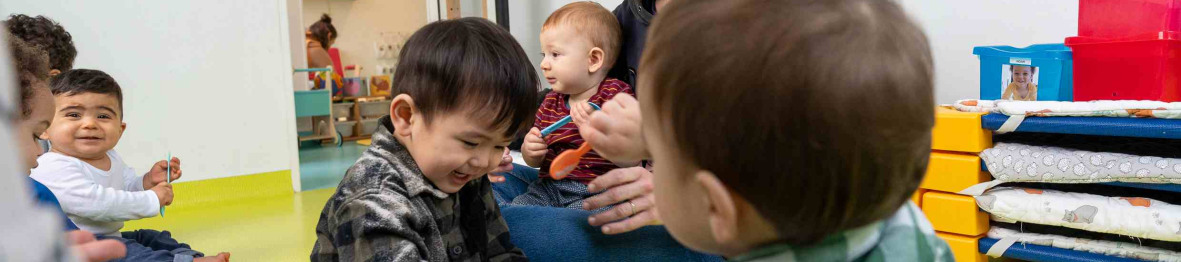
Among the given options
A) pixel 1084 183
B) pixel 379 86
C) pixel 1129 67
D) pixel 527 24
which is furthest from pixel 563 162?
pixel 379 86

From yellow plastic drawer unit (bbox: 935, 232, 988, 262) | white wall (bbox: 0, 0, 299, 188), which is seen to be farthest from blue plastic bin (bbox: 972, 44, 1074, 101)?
white wall (bbox: 0, 0, 299, 188)

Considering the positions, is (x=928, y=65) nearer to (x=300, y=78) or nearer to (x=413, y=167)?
(x=413, y=167)

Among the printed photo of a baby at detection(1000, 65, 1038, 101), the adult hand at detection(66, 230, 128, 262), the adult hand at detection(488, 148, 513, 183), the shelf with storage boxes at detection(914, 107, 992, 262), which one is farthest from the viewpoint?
the printed photo of a baby at detection(1000, 65, 1038, 101)

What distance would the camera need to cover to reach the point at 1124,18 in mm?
1988

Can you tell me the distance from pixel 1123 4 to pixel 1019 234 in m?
0.61

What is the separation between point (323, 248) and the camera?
989mm

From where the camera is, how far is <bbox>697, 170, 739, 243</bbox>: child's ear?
53 centimetres

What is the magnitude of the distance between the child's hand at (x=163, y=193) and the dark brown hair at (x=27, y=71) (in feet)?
1.83

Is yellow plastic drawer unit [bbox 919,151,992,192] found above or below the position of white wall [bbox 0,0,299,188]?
below

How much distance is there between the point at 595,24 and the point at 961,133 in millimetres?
954

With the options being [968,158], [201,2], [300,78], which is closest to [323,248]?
[968,158]

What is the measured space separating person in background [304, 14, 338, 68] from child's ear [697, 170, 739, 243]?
6.02 m

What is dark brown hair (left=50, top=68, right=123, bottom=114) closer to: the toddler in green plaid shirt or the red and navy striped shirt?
the red and navy striped shirt

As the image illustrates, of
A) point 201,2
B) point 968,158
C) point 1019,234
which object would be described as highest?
point 201,2
